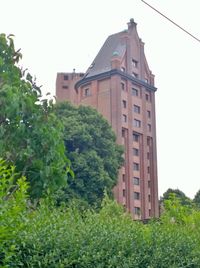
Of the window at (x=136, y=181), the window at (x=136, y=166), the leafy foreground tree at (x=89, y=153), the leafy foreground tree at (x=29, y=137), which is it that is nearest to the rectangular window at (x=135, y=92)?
the window at (x=136, y=166)

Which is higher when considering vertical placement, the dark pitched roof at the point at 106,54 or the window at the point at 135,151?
the dark pitched roof at the point at 106,54

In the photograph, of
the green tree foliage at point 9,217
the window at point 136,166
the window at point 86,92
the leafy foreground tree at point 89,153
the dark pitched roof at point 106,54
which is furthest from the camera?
the window at point 86,92

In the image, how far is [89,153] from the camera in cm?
2769

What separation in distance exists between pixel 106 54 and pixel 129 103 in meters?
5.12

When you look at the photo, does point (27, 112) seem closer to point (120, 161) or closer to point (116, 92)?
point (120, 161)

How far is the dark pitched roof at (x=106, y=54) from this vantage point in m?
43.0

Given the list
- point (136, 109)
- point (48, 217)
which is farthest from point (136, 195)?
point (48, 217)

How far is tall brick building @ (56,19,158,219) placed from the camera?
4116 cm

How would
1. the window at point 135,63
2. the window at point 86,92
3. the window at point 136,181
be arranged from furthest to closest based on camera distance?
1. the window at point 135,63
2. the window at point 86,92
3. the window at point 136,181

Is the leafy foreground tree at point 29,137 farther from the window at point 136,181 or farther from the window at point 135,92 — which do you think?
the window at point 135,92

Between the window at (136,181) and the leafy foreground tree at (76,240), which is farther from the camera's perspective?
the window at (136,181)

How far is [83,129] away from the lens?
94.0 feet

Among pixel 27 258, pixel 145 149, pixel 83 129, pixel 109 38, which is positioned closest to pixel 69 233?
pixel 27 258

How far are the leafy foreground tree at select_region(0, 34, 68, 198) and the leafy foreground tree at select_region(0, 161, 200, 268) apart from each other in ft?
2.11
